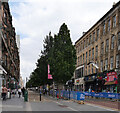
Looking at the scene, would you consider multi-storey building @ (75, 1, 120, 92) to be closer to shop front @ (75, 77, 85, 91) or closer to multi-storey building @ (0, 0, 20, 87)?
shop front @ (75, 77, 85, 91)

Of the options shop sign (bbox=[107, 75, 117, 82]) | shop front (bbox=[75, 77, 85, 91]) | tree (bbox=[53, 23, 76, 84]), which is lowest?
shop front (bbox=[75, 77, 85, 91])

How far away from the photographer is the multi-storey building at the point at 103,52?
34938 mm

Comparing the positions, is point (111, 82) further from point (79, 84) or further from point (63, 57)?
point (79, 84)

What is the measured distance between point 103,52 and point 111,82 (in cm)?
713

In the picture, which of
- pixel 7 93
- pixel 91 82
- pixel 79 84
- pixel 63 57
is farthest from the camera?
pixel 79 84

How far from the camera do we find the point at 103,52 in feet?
132

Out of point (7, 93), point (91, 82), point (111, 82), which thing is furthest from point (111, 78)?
point (7, 93)

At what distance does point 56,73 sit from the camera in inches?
1129

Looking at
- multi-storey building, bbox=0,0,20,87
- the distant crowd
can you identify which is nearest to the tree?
the distant crowd

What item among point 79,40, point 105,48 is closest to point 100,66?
point 105,48

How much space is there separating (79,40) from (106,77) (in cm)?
2285

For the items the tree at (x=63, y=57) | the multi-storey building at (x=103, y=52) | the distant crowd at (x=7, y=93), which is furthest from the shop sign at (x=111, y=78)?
the distant crowd at (x=7, y=93)

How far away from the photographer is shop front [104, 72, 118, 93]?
33.7 m

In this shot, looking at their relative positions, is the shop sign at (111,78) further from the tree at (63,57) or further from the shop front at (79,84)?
the shop front at (79,84)
